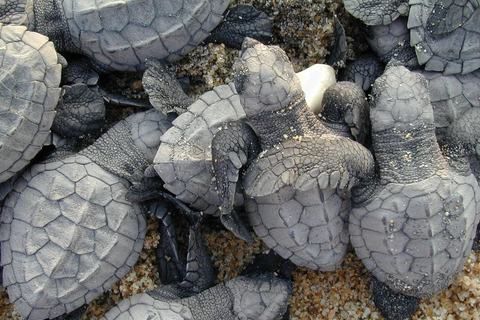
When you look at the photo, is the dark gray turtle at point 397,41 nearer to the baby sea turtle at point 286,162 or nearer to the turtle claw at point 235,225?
the baby sea turtle at point 286,162

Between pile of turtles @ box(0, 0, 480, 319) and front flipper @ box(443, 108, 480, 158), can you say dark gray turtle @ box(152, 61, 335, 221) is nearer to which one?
pile of turtles @ box(0, 0, 480, 319)

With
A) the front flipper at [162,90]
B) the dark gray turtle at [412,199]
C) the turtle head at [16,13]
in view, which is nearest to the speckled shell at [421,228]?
the dark gray turtle at [412,199]

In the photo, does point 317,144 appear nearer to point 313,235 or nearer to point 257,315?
point 313,235

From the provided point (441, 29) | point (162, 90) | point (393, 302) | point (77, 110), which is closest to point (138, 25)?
point (162, 90)

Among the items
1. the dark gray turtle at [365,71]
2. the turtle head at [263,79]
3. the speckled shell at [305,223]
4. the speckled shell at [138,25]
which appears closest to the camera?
the turtle head at [263,79]

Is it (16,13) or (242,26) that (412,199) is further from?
(16,13)

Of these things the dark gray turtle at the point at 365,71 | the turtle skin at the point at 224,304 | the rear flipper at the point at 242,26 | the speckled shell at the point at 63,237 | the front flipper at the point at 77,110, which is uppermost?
the rear flipper at the point at 242,26

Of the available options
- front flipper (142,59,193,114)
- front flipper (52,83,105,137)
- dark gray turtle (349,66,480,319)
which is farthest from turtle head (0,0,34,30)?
dark gray turtle (349,66,480,319)
